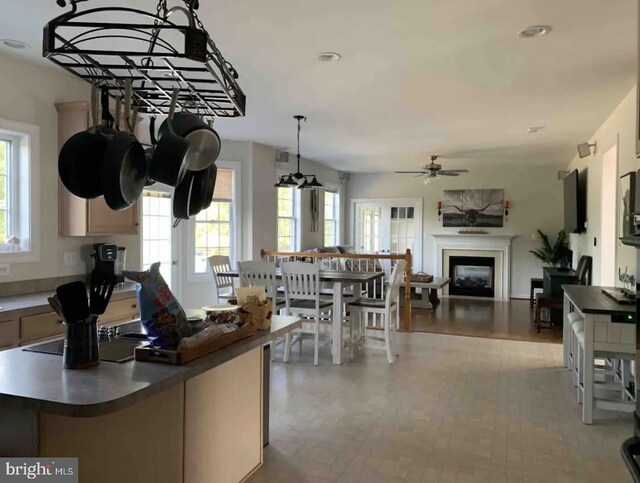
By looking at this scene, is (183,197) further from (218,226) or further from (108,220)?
(218,226)

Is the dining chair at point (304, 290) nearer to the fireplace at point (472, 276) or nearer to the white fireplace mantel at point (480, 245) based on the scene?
the white fireplace mantel at point (480, 245)

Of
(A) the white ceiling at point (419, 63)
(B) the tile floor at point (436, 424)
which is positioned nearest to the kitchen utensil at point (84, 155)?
(A) the white ceiling at point (419, 63)

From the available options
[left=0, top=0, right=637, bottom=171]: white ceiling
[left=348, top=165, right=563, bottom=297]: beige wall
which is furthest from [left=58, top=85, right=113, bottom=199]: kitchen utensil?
[left=348, top=165, right=563, bottom=297]: beige wall

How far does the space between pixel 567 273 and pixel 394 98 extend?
13.3 feet

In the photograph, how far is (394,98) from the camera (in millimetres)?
4648

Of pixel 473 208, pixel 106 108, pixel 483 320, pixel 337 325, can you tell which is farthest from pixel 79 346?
pixel 473 208

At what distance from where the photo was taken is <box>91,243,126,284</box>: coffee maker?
4184mm

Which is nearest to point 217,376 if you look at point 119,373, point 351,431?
point 119,373

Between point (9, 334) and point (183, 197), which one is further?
point (9, 334)

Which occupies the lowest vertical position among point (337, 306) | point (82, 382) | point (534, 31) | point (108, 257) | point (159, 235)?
point (337, 306)

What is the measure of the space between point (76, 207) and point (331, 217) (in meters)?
6.73

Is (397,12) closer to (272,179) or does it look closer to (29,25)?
(29,25)

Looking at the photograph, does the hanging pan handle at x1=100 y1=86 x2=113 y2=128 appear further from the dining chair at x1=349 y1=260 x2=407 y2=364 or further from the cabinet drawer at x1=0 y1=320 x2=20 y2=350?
the dining chair at x1=349 y1=260 x2=407 y2=364

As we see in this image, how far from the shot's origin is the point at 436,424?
3.30 m
